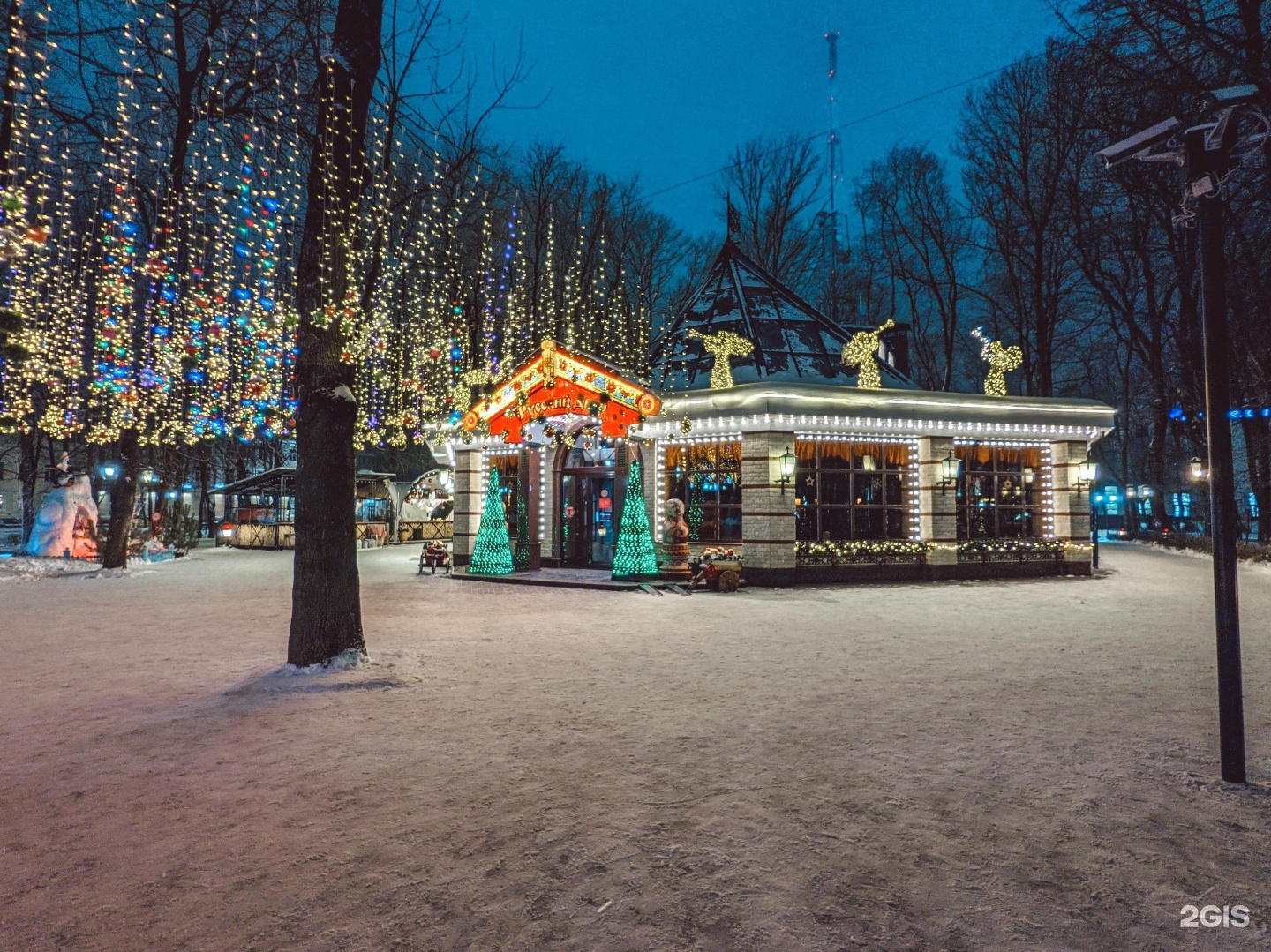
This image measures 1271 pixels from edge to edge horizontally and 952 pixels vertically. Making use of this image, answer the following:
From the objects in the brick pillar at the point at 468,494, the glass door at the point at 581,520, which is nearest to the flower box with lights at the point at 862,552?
the glass door at the point at 581,520

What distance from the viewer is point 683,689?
20.9 ft

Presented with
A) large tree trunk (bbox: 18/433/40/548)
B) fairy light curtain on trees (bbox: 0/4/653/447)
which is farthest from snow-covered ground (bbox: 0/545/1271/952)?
large tree trunk (bbox: 18/433/40/548)

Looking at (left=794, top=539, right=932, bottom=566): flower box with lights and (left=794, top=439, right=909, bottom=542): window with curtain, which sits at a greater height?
(left=794, top=439, right=909, bottom=542): window with curtain

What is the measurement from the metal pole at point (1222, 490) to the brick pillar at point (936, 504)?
11.7 meters

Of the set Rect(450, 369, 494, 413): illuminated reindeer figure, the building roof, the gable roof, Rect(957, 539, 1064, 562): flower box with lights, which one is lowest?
Rect(957, 539, 1064, 562): flower box with lights

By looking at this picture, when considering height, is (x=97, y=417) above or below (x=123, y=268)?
below

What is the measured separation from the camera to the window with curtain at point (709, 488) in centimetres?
1551

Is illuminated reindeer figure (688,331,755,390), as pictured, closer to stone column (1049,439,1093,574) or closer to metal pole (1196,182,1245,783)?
stone column (1049,439,1093,574)

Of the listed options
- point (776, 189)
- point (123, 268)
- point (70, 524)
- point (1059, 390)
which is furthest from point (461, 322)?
point (1059, 390)

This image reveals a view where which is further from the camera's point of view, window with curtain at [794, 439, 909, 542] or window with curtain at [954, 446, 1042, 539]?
window with curtain at [954, 446, 1042, 539]

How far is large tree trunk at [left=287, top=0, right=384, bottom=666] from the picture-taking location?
22.9 ft

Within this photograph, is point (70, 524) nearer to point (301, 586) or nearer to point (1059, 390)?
point (301, 586)

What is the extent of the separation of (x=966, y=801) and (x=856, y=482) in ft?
40.6

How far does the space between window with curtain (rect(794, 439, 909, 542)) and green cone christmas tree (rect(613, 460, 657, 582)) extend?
3274 mm
